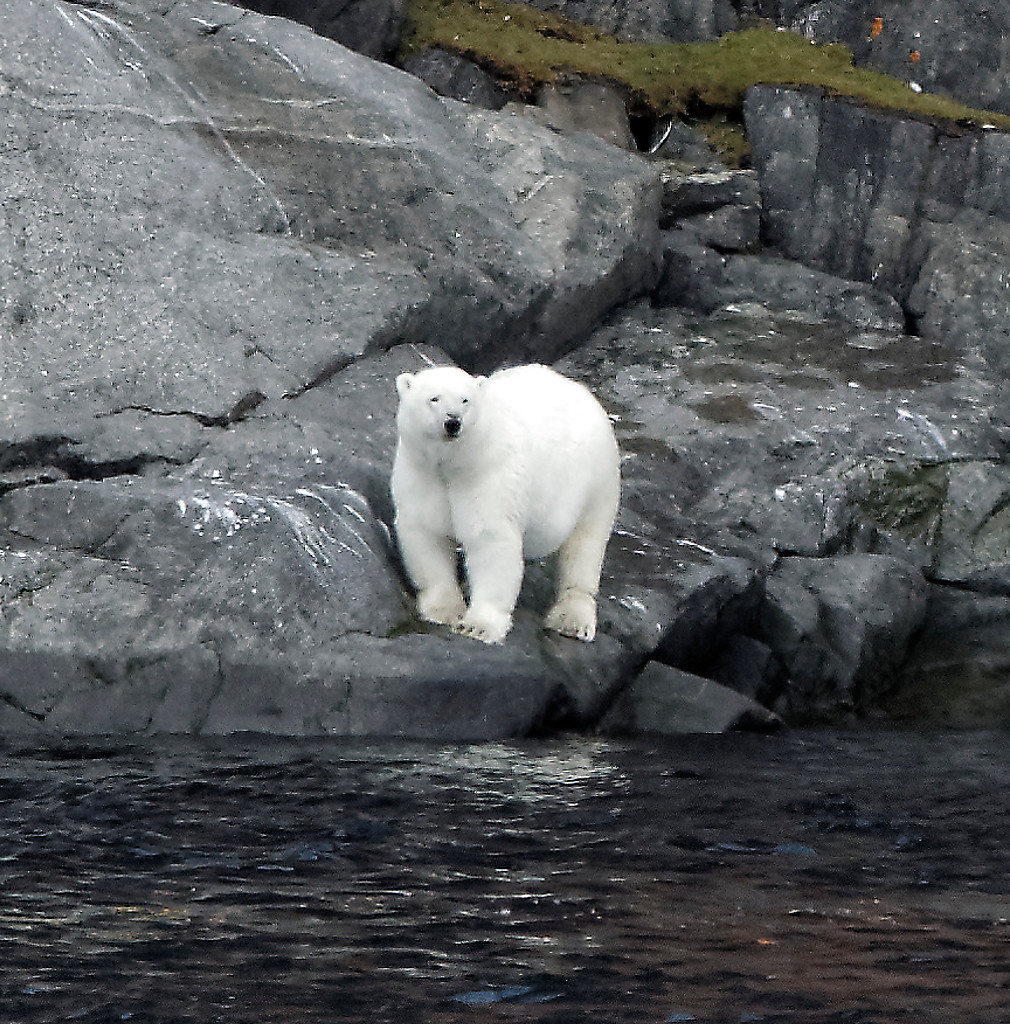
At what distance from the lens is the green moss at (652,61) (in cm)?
1725

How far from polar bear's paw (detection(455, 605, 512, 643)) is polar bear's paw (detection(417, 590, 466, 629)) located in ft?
0.42

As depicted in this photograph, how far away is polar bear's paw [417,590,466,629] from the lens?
9.28m

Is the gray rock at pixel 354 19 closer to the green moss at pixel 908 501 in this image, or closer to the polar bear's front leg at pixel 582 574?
the green moss at pixel 908 501

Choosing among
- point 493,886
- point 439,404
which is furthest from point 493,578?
point 493,886

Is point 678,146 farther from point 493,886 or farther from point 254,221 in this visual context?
point 493,886

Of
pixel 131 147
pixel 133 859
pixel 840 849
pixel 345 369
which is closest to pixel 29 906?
pixel 133 859

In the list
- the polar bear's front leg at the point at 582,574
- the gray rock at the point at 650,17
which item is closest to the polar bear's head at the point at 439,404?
the polar bear's front leg at the point at 582,574

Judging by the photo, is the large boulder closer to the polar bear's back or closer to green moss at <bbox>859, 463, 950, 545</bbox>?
the polar bear's back

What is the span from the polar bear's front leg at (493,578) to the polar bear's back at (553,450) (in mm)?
376

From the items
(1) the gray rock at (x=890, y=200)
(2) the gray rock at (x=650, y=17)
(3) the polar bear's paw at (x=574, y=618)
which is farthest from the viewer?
(2) the gray rock at (x=650, y=17)

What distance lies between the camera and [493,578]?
917 cm

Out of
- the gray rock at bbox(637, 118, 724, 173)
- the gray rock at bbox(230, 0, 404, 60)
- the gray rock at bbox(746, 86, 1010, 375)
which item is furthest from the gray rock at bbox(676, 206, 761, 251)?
the gray rock at bbox(230, 0, 404, 60)

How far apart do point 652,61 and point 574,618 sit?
1069 cm

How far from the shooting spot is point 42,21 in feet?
40.9
